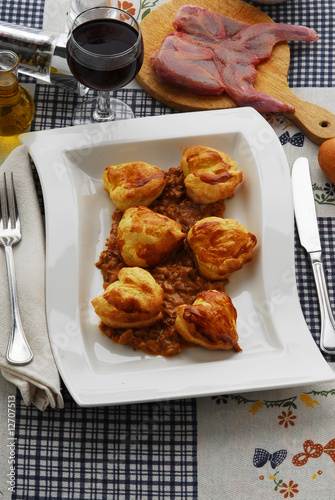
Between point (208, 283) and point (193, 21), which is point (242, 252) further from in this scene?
point (193, 21)

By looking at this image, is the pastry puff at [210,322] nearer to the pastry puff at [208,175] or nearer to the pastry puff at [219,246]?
the pastry puff at [219,246]

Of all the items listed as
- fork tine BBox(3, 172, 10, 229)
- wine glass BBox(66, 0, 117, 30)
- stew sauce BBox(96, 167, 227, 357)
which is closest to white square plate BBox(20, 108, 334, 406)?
stew sauce BBox(96, 167, 227, 357)

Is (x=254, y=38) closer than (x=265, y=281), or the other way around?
(x=265, y=281)

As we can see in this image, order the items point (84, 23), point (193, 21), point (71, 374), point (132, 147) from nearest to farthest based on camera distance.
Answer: point (71, 374), point (84, 23), point (132, 147), point (193, 21)

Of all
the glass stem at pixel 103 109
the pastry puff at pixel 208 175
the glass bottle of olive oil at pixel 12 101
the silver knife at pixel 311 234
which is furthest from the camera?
the glass stem at pixel 103 109

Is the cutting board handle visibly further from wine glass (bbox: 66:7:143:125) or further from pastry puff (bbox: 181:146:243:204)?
wine glass (bbox: 66:7:143:125)

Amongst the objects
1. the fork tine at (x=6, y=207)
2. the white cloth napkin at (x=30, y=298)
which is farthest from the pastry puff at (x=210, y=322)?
the fork tine at (x=6, y=207)

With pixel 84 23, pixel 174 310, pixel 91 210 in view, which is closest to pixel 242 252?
pixel 174 310
